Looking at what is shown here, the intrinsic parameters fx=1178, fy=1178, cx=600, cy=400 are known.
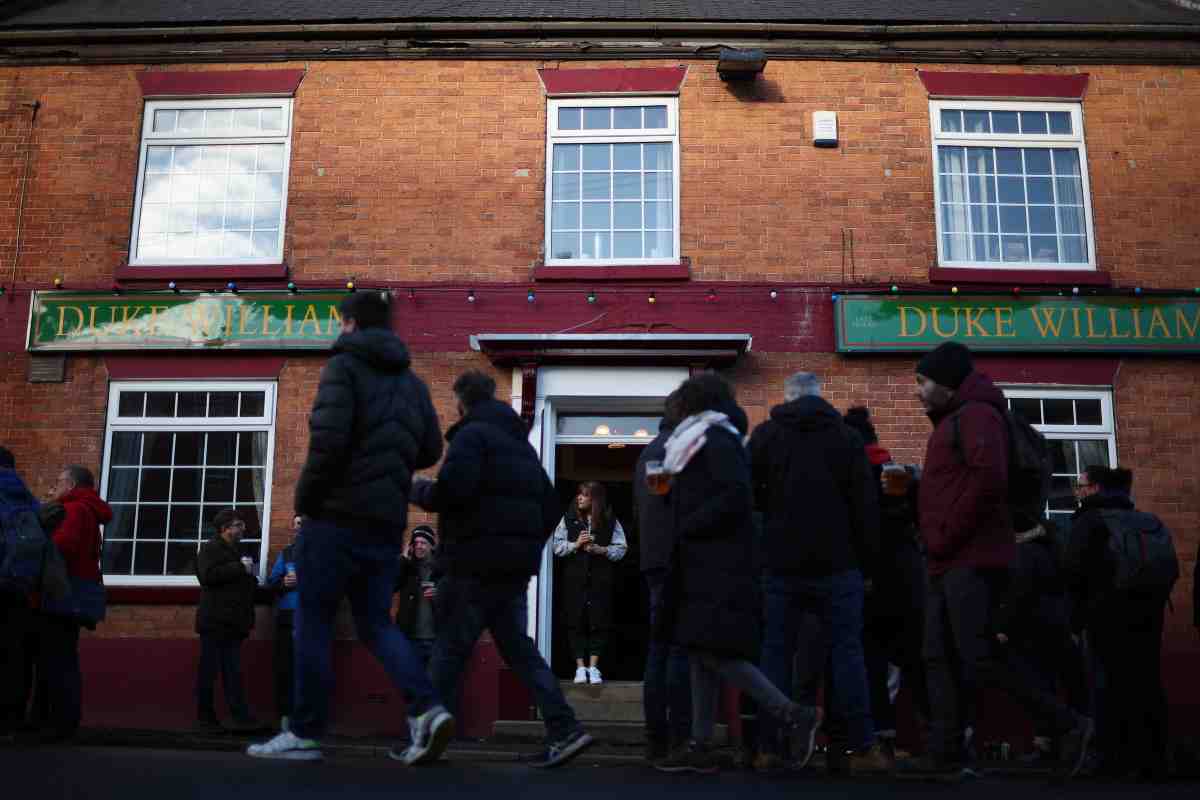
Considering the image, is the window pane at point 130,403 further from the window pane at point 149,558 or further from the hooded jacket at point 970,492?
the hooded jacket at point 970,492

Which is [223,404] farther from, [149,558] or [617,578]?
[617,578]

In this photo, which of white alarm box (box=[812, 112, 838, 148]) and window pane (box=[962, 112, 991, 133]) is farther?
window pane (box=[962, 112, 991, 133])

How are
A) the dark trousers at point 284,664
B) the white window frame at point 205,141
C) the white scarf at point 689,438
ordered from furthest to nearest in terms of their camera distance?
the white window frame at point 205,141
the dark trousers at point 284,664
the white scarf at point 689,438

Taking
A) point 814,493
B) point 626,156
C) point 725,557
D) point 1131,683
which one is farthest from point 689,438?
point 626,156

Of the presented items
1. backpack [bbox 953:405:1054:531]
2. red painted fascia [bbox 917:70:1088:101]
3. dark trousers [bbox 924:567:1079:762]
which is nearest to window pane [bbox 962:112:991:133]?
red painted fascia [bbox 917:70:1088:101]

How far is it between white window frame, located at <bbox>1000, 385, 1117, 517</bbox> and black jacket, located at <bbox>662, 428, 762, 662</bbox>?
19.3ft

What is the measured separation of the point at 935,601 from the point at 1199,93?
8002mm

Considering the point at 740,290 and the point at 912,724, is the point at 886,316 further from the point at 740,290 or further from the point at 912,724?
the point at 912,724

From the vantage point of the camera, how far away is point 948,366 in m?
5.85

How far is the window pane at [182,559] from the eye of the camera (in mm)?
10516

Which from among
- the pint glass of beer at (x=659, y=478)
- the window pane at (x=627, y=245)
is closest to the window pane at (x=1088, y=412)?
the window pane at (x=627, y=245)

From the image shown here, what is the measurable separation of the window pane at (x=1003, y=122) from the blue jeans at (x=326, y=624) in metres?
8.33

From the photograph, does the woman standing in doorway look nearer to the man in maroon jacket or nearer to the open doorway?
the open doorway

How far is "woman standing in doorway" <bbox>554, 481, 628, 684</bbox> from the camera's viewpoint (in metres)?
10.1
